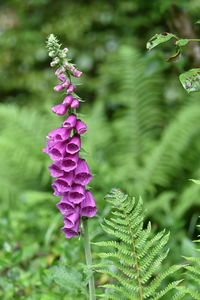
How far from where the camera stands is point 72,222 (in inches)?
55.2

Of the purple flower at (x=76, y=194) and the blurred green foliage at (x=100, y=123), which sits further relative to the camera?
the blurred green foliage at (x=100, y=123)

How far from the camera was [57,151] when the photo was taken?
1418mm

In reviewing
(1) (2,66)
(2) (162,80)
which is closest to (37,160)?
(2) (162,80)

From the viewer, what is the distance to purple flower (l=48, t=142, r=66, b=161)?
1402 mm

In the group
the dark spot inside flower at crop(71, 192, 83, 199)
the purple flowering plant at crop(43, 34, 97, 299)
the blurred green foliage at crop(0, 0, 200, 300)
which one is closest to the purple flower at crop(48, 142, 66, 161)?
the purple flowering plant at crop(43, 34, 97, 299)

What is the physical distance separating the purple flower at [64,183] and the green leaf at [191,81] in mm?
424

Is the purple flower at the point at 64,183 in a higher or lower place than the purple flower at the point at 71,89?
lower

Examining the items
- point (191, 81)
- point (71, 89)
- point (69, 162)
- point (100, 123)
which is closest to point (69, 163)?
point (69, 162)

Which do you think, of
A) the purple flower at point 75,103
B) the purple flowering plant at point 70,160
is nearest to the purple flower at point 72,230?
the purple flowering plant at point 70,160

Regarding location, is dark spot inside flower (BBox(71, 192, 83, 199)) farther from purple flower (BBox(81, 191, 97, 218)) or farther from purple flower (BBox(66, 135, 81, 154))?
purple flower (BBox(66, 135, 81, 154))

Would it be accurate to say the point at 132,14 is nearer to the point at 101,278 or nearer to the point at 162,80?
the point at 162,80

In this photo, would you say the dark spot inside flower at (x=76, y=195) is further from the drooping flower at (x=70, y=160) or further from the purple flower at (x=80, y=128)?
the purple flower at (x=80, y=128)

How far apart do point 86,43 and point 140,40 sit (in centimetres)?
63

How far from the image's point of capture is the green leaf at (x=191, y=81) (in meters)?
1.45
